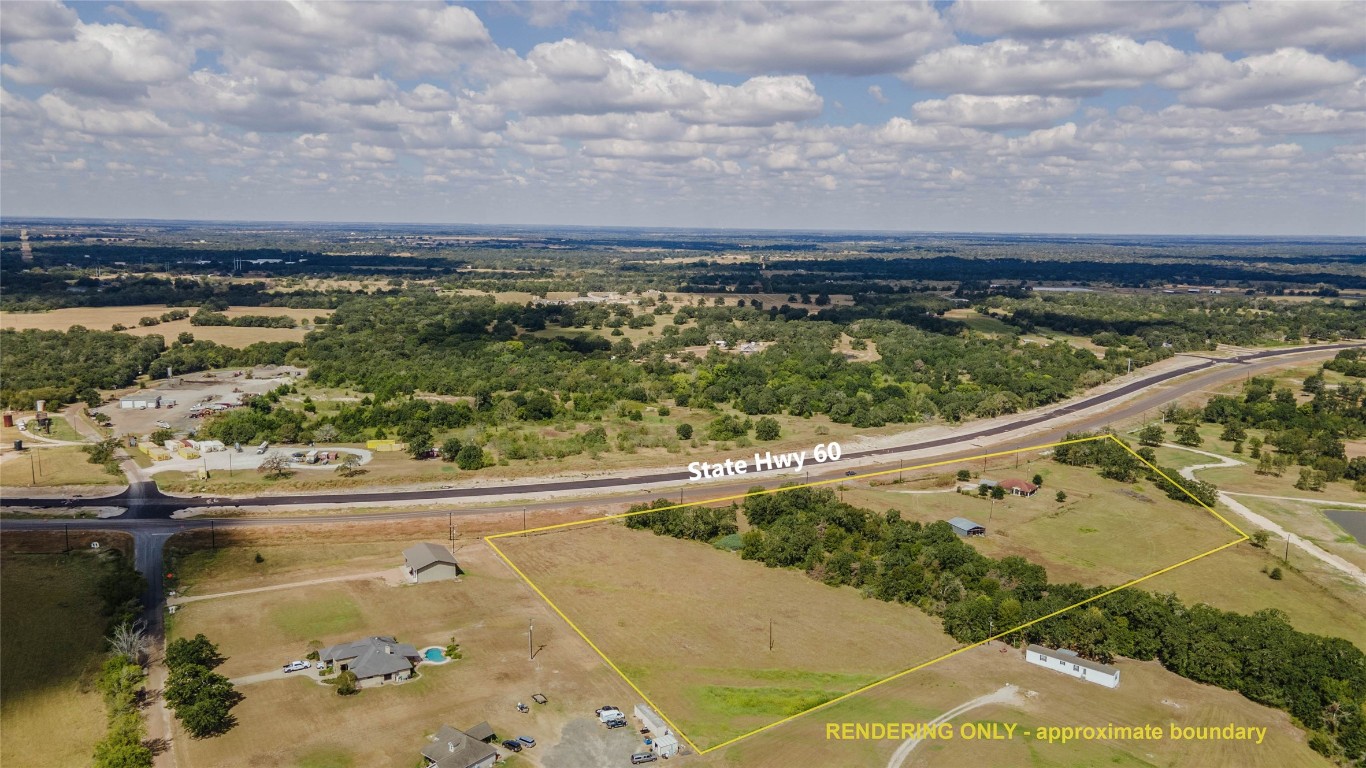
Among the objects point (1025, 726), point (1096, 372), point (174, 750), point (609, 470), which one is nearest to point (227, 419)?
point (609, 470)

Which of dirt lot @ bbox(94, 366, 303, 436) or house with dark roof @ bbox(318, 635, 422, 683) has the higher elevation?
dirt lot @ bbox(94, 366, 303, 436)

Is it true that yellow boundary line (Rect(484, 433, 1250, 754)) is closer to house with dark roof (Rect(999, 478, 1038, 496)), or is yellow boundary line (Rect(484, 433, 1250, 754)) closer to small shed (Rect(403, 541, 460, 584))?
small shed (Rect(403, 541, 460, 584))

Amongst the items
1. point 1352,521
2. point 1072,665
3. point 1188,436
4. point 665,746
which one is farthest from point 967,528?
point 1188,436

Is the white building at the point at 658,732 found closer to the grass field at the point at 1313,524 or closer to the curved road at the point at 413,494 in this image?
the curved road at the point at 413,494

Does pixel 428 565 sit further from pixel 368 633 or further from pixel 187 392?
pixel 187 392

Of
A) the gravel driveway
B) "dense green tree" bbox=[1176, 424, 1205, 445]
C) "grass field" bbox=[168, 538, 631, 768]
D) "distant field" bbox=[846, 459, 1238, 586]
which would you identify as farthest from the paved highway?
the gravel driveway

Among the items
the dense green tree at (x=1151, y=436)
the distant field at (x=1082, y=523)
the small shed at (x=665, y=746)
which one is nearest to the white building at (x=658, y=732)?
the small shed at (x=665, y=746)
